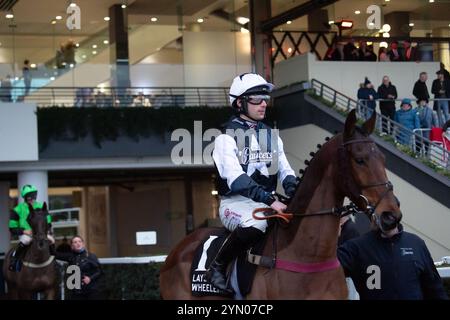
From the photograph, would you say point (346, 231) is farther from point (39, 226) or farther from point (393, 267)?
point (39, 226)

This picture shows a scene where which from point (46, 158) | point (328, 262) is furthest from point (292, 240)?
point (46, 158)

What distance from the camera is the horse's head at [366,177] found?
4930mm

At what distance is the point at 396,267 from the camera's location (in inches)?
221

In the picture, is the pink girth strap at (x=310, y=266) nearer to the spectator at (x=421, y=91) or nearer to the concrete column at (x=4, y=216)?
the spectator at (x=421, y=91)

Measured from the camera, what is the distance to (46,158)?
67.5ft

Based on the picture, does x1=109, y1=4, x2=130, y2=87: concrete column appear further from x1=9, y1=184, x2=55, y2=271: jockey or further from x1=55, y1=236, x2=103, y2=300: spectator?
x1=55, y1=236, x2=103, y2=300: spectator

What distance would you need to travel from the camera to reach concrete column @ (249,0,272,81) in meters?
23.8

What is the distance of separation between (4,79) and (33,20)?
2313 mm

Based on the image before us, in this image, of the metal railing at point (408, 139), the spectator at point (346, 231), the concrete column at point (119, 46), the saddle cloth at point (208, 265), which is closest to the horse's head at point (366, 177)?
the saddle cloth at point (208, 265)

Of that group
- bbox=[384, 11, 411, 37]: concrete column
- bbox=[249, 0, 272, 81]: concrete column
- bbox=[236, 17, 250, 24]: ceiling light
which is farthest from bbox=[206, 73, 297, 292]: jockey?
bbox=[384, 11, 411, 37]: concrete column

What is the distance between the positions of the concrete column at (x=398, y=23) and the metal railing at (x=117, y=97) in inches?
208

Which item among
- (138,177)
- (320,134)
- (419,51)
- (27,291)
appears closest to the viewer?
(27,291)

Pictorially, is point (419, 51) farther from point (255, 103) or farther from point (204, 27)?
point (255, 103)

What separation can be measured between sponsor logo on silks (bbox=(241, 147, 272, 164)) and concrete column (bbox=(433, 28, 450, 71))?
59.1ft
